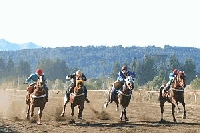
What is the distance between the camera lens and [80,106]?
23109 millimetres

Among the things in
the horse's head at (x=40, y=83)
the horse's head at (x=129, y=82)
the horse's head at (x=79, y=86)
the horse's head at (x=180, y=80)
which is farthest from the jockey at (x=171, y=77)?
the horse's head at (x=40, y=83)

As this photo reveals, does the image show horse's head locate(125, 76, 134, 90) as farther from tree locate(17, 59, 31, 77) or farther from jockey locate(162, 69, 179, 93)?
tree locate(17, 59, 31, 77)

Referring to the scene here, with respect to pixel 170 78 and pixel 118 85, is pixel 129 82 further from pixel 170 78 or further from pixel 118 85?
pixel 170 78

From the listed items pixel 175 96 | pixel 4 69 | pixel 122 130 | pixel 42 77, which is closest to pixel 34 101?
pixel 42 77

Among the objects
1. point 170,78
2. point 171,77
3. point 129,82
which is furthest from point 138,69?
point 129,82

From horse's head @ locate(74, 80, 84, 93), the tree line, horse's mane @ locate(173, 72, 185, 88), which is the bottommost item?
horse's head @ locate(74, 80, 84, 93)

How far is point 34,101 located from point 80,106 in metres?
2.48

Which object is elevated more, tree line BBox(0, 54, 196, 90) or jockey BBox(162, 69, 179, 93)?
tree line BBox(0, 54, 196, 90)

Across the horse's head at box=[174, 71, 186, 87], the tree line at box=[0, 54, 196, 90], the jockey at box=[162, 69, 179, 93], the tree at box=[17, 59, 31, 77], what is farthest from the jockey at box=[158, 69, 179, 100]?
the tree at box=[17, 59, 31, 77]

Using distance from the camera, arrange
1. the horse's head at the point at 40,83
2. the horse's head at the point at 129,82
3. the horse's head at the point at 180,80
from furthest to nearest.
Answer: the horse's head at the point at 180,80
the horse's head at the point at 129,82
the horse's head at the point at 40,83

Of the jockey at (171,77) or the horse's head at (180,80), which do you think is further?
the jockey at (171,77)

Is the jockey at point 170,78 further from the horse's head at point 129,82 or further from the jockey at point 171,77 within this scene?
the horse's head at point 129,82

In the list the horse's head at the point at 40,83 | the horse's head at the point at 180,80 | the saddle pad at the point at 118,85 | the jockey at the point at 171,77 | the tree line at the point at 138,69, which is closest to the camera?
the horse's head at the point at 40,83

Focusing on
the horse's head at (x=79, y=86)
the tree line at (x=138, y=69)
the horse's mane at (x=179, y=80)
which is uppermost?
the tree line at (x=138, y=69)
